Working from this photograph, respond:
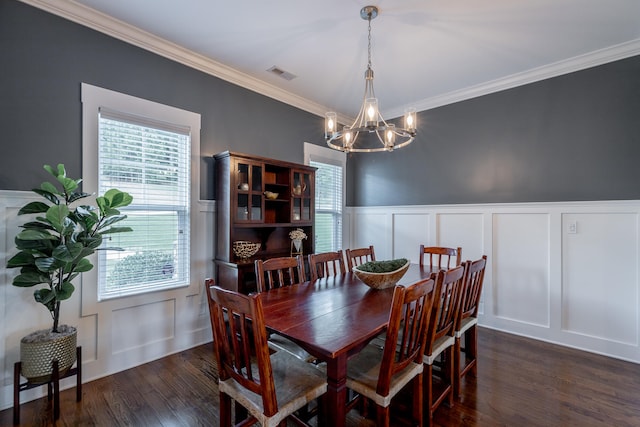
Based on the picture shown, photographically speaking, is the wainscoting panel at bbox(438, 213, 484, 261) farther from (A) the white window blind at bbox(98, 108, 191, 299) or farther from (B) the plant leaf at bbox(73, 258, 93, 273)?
(B) the plant leaf at bbox(73, 258, 93, 273)

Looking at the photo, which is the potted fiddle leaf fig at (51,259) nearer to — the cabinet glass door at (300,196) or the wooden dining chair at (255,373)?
the wooden dining chair at (255,373)

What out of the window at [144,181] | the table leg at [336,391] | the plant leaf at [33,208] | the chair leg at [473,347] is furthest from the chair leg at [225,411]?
the chair leg at [473,347]

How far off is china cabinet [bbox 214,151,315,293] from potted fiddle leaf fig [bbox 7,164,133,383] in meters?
1.06

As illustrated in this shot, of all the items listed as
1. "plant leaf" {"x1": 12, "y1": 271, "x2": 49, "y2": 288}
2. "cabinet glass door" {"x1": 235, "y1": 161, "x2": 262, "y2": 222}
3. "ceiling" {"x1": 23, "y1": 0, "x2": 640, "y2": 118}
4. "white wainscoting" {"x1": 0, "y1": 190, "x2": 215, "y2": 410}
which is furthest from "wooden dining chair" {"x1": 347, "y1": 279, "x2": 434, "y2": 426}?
"ceiling" {"x1": 23, "y1": 0, "x2": 640, "y2": 118}

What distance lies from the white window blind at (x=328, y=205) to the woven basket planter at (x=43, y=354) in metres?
2.95

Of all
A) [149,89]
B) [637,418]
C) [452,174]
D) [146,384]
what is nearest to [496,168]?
[452,174]

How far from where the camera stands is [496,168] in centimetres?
359

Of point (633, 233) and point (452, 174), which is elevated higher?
point (452, 174)

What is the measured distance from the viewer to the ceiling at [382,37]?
7.56ft

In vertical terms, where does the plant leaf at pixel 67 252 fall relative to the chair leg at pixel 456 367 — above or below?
above

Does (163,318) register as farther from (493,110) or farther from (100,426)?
(493,110)

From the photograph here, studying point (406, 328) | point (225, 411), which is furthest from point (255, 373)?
point (406, 328)

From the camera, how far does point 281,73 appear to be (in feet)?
11.0

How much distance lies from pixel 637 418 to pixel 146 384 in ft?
11.4
